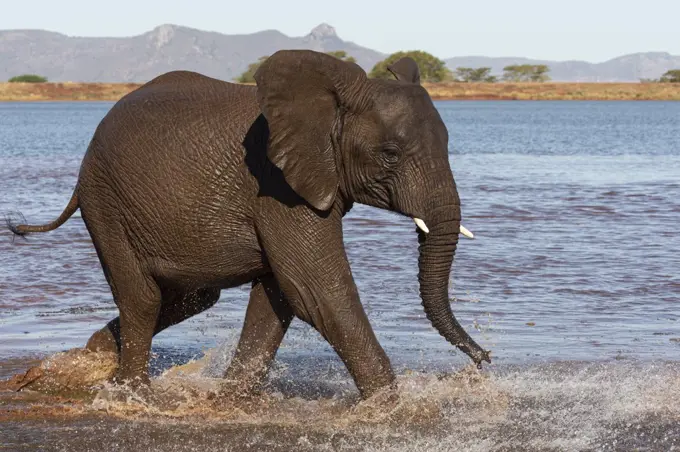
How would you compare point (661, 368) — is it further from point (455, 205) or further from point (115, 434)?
point (115, 434)

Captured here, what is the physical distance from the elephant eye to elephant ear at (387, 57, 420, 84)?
30.7 inches

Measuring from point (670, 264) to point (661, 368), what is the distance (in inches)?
207

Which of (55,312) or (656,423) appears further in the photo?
(55,312)

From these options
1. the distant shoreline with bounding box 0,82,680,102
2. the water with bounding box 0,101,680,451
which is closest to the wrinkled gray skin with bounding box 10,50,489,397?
the water with bounding box 0,101,680,451

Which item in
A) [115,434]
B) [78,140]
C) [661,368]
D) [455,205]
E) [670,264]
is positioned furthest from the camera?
[78,140]

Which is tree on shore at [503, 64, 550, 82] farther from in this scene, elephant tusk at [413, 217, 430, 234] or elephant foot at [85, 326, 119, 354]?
elephant tusk at [413, 217, 430, 234]

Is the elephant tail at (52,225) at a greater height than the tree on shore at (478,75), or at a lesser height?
greater

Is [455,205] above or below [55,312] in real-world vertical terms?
above

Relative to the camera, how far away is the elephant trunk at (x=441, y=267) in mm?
6438

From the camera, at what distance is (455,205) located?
6457 mm

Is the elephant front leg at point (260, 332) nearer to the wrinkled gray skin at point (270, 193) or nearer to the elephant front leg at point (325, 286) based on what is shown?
the wrinkled gray skin at point (270, 193)

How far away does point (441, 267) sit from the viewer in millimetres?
6586

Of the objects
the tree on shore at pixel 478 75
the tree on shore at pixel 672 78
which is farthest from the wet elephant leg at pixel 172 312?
the tree on shore at pixel 478 75

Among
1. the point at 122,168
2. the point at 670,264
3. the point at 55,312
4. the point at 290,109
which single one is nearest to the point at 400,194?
A: the point at 290,109
